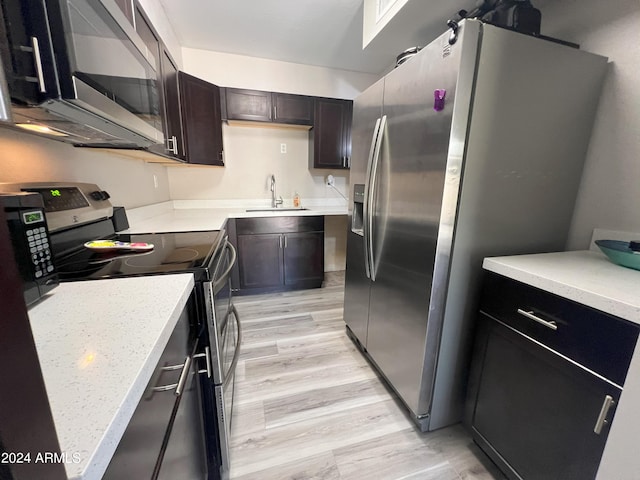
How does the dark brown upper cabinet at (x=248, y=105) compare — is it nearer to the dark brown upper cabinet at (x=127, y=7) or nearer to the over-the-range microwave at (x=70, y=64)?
the dark brown upper cabinet at (x=127, y=7)

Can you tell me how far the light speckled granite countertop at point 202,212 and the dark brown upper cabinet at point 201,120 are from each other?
1.68 ft

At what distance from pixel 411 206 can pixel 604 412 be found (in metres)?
0.86

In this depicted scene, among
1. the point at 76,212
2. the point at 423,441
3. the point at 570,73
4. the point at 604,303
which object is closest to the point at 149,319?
the point at 76,212

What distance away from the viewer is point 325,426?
1311 millimetres

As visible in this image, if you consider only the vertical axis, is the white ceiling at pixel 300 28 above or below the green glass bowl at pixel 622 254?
above

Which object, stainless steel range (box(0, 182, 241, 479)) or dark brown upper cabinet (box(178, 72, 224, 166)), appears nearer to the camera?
stainless steel range (box(0, 182, 241, 479))

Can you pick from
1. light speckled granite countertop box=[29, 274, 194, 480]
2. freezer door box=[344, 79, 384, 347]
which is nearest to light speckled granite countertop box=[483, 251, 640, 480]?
freezer door box=[344, 79, 384, 347]

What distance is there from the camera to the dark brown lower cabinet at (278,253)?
2.57m

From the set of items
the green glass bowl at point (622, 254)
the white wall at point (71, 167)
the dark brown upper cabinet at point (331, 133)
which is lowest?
the green glass bowl at point (622, 254)

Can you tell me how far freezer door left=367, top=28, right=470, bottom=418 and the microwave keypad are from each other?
4.03 feet

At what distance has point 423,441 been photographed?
49.4 inches

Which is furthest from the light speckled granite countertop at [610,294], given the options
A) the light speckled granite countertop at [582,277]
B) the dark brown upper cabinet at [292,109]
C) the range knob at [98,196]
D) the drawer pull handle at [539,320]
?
the dark brown upper cabinet at [292,109]

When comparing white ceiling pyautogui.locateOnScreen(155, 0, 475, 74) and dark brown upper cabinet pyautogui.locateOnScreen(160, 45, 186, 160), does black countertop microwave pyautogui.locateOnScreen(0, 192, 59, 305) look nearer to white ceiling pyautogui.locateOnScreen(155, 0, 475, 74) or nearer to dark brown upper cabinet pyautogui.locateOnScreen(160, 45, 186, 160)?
dark brown upper cabinet pyautogui.locateOnScreen(160, 45, 186, 160)

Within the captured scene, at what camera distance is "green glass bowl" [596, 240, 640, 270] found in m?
0.89
